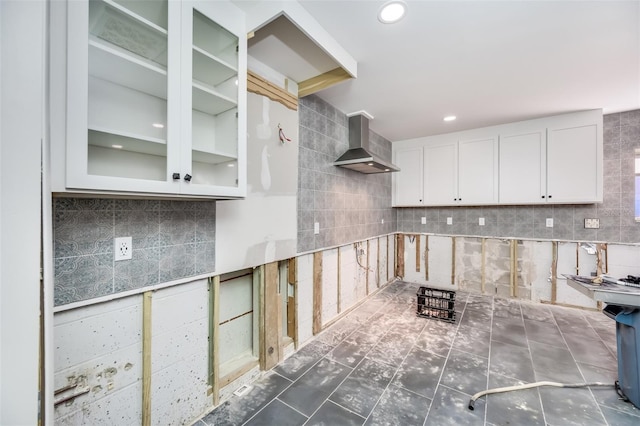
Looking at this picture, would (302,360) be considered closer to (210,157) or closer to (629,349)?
(210,157)

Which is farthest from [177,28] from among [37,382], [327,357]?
[327,357]

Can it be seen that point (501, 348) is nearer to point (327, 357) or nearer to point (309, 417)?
point (327, 357)

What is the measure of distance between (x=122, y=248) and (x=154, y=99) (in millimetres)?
801

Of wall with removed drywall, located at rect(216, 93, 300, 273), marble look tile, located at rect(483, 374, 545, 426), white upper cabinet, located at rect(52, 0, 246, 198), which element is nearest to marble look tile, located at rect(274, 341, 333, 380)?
wall with removed drywall, located at rect(216, 93, 300, 273)

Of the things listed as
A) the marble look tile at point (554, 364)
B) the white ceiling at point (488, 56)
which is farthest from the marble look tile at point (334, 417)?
the white ceiling at point (488, 56)

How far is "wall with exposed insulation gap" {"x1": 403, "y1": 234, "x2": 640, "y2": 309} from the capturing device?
3355 mm

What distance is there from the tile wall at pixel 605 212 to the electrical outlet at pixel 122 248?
15.1ft

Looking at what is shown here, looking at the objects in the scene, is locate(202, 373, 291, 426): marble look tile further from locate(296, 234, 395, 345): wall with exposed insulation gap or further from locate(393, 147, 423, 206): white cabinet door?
locate(393, 147, 423, 206): white cabinet door

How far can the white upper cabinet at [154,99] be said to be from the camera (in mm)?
960

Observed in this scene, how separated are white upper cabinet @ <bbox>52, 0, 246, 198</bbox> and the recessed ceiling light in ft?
2.93

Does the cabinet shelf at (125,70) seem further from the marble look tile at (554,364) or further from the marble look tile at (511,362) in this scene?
the marble look tile at (554,364)

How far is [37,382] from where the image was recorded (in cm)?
74

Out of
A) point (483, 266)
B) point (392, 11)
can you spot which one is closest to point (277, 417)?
point (392, 11)

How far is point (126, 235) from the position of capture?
4.43 ft
